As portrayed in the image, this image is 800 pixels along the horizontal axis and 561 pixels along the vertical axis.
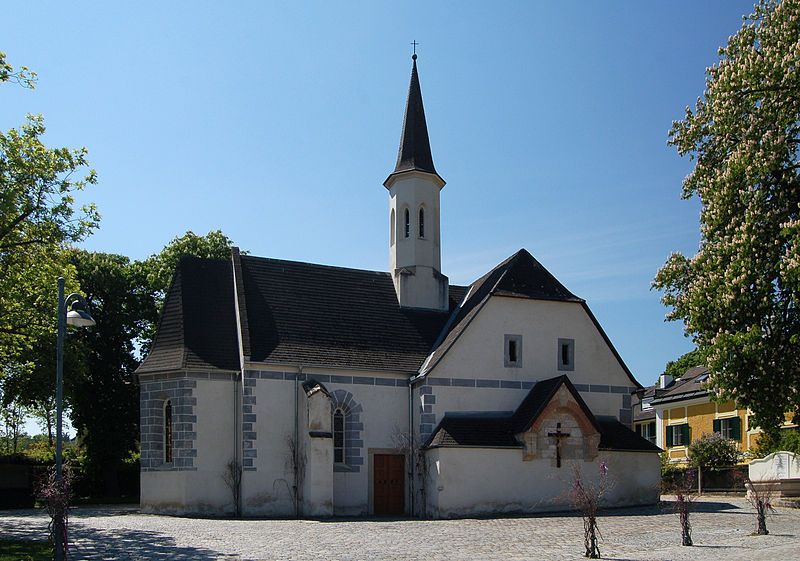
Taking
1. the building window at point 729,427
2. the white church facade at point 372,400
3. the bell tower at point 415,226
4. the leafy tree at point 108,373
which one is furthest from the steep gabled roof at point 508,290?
the leafy tree at point 108,373

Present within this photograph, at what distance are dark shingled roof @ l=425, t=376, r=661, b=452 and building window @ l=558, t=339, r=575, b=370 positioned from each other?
1375 mm

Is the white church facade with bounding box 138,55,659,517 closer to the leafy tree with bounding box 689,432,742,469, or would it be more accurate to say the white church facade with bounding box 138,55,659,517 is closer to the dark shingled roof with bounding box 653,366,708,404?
the leafy tree with bounding box 689,432,742,469

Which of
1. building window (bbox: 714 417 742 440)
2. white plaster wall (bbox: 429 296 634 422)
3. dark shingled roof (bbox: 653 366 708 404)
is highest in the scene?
white plaster wall (bbox: 429 296 634 422)

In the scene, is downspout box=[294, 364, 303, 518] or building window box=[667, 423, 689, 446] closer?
downspout box=[294, 364, 303, 518]

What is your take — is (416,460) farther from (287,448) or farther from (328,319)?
(328,319)

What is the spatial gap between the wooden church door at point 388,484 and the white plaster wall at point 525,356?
248cm

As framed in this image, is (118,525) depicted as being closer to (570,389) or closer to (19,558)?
(19,558)

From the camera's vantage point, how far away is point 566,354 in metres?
33.3

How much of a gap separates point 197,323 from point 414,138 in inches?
500

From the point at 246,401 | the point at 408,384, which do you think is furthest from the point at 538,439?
the point at 246,401

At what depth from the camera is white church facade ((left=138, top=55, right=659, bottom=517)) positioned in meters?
29.3

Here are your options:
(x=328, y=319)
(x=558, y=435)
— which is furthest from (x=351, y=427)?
(x=558, y=435)

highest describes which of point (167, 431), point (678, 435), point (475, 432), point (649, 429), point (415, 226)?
point (415, 226)

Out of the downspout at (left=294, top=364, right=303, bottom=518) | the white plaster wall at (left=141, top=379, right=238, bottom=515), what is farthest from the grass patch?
the downspout at (left=294, top=364, right=303, bottom=518)
